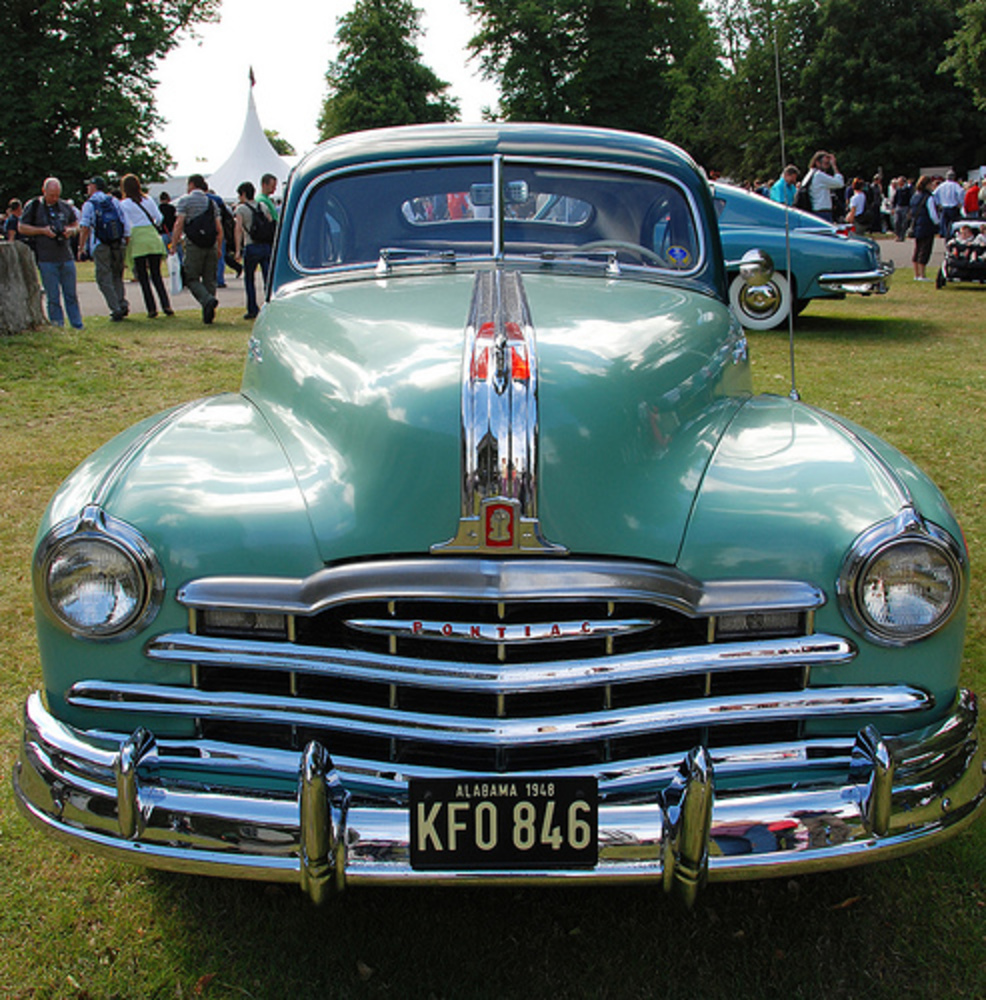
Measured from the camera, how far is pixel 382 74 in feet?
166

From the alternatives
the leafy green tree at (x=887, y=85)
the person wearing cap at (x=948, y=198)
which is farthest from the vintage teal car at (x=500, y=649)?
the leafy green tree at (x=887, y=85)

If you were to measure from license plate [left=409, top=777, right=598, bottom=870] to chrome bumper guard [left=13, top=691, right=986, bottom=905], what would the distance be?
2cm

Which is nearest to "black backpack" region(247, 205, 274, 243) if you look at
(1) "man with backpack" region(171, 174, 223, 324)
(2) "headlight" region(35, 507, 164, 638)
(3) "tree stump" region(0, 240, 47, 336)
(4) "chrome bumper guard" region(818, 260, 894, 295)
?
(1) "man with backpack" region(171, 174, 223, 324)

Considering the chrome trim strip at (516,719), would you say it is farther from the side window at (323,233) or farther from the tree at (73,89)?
the tree at (73,89)

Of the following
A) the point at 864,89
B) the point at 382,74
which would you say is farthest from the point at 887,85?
the point at 382,74

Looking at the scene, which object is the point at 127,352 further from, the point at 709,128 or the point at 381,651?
the point at 709,128

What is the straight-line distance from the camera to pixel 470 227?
→ 11.2ft

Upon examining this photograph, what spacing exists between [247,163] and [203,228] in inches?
763

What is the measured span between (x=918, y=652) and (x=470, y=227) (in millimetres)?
2082

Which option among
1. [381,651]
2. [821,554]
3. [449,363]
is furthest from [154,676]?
[821,554]

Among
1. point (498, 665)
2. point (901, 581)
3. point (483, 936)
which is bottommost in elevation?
point (483, 936)

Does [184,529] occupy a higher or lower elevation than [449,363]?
lower

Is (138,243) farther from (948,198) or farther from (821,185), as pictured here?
(948,198)

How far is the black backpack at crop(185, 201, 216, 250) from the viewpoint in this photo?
11.0 m
